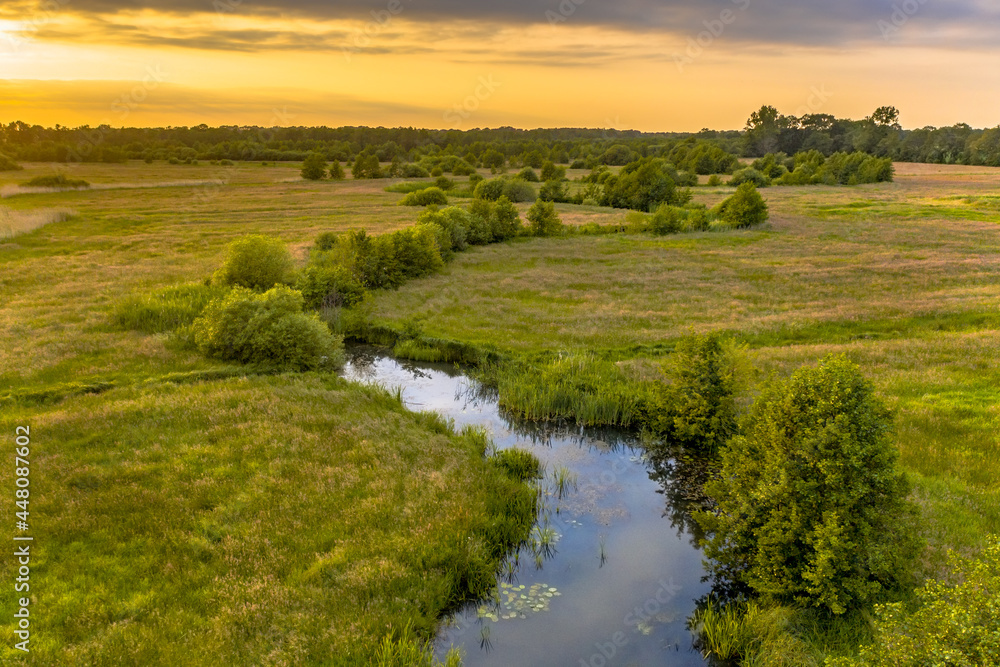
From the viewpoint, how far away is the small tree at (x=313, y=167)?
110375mm

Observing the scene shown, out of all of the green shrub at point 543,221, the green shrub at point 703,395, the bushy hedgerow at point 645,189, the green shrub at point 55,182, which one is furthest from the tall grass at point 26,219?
the bushy hedgerow at point 645,189

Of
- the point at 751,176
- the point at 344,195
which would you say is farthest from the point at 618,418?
the point at 751,176

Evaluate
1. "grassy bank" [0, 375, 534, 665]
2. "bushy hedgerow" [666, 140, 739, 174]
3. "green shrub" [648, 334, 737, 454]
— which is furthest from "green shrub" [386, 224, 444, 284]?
"bushy hedgerow" [666, 140, 739, 174]

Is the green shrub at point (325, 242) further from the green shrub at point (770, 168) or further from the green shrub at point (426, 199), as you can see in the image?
the green shrub at point (770, 168)

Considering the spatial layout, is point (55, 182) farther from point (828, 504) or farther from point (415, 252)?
point (828, 504)

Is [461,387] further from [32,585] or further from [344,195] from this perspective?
[344,195]

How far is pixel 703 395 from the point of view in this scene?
1702cm

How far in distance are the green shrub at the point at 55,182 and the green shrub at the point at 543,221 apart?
221 feet

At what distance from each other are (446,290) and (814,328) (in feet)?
67.4

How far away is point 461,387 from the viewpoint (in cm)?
2242

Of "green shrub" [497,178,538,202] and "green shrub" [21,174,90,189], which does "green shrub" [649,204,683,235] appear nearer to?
"green shrub" [497,178,538,202]

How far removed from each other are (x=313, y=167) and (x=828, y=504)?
115m

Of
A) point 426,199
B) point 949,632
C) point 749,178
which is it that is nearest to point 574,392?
point 949,632

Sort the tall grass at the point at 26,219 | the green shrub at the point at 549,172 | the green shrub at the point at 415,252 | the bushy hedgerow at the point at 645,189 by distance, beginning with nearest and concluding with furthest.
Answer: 1. the green shrub at the point at 415,252
2. the tall grass at the point at 26,219
3. the bushy hedgerow at the point at 645,189
4. the green shrub at the point at 549,172
